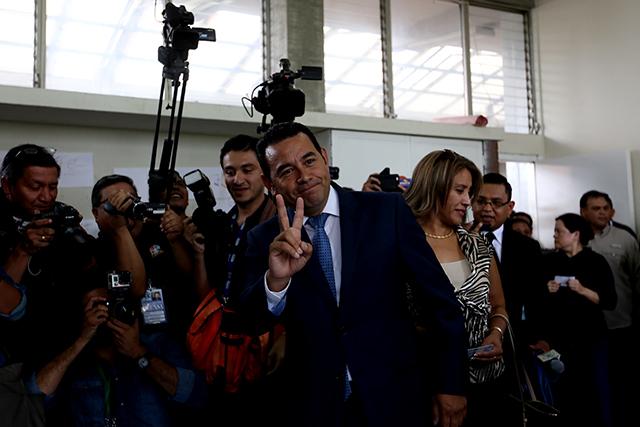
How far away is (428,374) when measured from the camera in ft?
5.55

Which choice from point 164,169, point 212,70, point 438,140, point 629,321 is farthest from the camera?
point 212,70

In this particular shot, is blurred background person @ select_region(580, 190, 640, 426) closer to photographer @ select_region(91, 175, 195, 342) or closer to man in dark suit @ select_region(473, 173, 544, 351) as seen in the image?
man in dark suit @ select_region(473, 173, 544, 351)

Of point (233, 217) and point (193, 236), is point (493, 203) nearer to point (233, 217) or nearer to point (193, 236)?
point (233, 217)

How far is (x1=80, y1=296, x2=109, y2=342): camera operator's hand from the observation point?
1.96 meters

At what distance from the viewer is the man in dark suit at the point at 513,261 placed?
2.70 m

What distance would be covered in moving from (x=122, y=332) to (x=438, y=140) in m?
3.43

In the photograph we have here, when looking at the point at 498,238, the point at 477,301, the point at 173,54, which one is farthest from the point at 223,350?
the point at 498,238

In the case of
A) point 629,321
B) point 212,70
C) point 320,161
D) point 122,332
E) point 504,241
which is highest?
point 212,70

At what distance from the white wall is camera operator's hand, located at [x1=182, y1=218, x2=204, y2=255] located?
4.58 m

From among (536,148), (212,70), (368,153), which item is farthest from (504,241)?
(536,148)

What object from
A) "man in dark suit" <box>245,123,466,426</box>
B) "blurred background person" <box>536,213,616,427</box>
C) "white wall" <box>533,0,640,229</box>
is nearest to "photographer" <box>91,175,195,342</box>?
"man in dark suit" <box>245,123,466,426</box>

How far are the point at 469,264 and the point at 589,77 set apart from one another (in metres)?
4.88

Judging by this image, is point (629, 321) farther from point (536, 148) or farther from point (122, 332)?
point (122, 332)

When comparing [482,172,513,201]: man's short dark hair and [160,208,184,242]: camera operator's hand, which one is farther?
[482,172,513,201]: man's short dark hair
